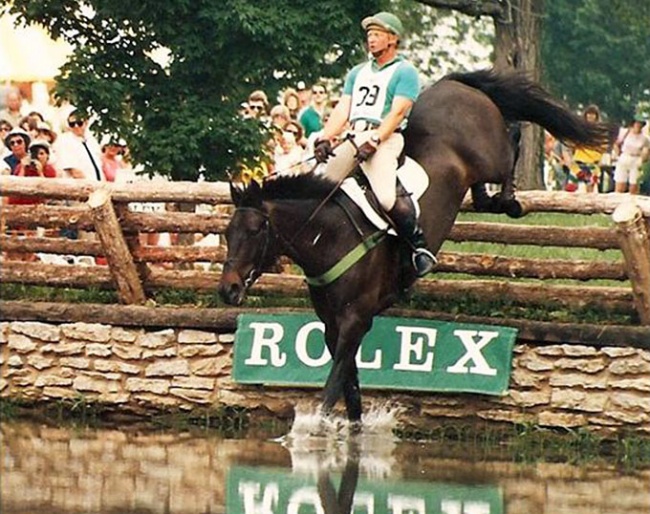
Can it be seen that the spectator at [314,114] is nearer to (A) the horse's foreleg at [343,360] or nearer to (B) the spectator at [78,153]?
(B) the spectator at [78,153]

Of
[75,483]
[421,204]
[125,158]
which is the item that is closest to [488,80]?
[421,204]

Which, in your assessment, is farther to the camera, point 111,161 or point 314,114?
point 314,114

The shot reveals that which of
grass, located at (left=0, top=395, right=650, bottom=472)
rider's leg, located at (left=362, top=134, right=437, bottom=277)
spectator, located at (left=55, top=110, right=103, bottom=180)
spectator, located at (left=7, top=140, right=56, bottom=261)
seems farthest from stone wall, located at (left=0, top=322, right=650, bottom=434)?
spectator, located at (left=55, top=110, right=103, bottom=180)

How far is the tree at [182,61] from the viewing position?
74.1ft

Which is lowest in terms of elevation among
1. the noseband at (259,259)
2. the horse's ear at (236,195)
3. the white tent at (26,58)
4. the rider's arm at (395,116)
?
the noseband at (259,259)

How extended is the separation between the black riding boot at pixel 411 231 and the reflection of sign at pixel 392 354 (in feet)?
2.45

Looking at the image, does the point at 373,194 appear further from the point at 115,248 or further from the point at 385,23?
the point at 115,248

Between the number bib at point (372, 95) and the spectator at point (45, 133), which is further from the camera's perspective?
the spectator at point (45, 133)

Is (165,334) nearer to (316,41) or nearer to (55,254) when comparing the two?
(55,254)

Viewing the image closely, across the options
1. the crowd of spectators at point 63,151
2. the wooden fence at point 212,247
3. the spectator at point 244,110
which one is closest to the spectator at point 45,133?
Answer: the crowd of spectators at point 63,151

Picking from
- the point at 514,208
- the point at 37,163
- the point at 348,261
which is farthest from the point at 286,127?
the point at 348,261

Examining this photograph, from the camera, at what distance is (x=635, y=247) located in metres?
16.9

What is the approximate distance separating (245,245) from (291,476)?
187 centimetres

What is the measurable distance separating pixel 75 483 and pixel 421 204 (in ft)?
12.0
